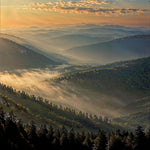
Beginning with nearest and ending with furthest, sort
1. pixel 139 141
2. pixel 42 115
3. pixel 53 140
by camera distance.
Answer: pixel 53 140 < pixel 139 141 < pixel 42 115

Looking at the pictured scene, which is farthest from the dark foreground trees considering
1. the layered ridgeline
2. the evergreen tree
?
the layered ridgeline

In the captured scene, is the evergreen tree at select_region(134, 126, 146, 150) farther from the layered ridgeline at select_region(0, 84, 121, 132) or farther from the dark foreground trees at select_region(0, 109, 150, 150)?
the layered ridgeline at select_region(0, 84, 121, 132)

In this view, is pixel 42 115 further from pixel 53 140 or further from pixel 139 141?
pixel 139 141

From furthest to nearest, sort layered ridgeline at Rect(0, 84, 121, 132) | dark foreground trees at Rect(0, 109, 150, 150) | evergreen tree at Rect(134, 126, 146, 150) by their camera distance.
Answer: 1. layered ridgeline at Rect(0, 84, 121, 132)
2. evergreen tree at Rect(134, 126, 146, 150)
3. dark foreground trees at Rect(0, 109, 150, 150)

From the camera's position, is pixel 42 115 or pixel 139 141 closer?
pixel 139 141

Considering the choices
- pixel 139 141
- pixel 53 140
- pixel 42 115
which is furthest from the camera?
pixel 42 115

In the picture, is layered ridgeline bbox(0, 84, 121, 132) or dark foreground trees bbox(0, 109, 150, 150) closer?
dark foreground trees bbox(0, 109, 150, 150)

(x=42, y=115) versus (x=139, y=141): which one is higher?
(x=139, y=141)

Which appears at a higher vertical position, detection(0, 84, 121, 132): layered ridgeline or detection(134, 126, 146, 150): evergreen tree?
detection(134, 126, 146, 150): evergreen tree

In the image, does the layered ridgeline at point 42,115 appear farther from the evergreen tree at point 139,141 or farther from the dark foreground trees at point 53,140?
the evergreen tree at point 139,141

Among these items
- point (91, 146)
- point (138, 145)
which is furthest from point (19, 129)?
point (138, 145)

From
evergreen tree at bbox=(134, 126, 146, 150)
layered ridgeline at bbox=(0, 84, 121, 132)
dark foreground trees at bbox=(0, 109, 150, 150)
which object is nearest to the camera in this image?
dark foreground trees at bbox=(0, 109, 150, 150)

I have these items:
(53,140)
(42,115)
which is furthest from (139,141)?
(42,115)
